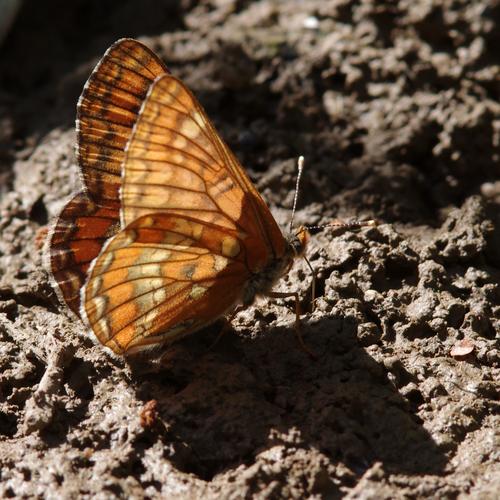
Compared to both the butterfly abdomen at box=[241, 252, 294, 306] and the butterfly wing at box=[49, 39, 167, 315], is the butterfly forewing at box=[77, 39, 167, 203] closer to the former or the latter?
the butterfly wing at box=[49, 39, 167, 315]

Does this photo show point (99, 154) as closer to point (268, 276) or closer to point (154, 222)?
point (154, 222)

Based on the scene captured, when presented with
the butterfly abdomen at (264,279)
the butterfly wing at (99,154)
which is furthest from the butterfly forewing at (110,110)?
the butterfly abdomen at (264,279)

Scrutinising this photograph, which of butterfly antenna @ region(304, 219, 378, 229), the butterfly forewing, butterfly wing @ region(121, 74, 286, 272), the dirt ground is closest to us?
the dirt ground

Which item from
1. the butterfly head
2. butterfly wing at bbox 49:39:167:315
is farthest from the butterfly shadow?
butterfly wing at bbox 49:39:167:315

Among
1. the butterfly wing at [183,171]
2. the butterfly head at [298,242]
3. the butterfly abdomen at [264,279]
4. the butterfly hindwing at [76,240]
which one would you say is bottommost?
the butterfly abdomen at [264,279]

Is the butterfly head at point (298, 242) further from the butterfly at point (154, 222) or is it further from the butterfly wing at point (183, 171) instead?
the butterfly wing at point (183, 171)

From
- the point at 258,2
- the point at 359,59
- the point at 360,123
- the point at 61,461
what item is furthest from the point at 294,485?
the point at 258,2
